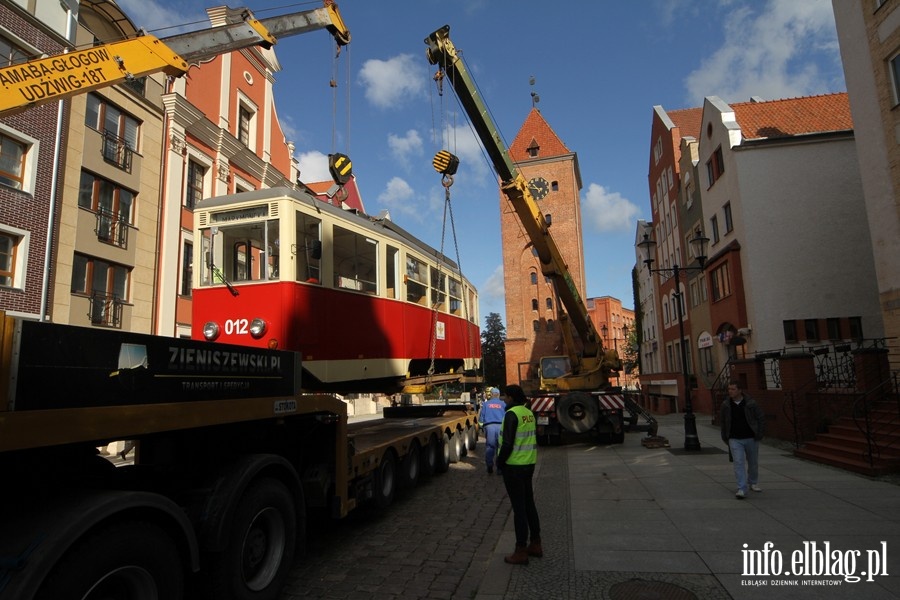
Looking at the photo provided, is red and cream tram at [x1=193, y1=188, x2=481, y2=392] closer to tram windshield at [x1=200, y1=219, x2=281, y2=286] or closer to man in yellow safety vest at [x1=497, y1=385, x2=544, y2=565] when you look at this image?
tram windshield at [x1=200, y1=219, x2=281, y2=286]

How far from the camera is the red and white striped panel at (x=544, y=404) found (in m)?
14.2

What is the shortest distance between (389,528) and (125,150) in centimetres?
1703

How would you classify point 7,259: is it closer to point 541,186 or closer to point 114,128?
point 114,128

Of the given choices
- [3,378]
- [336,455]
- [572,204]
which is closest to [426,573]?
[336,455]

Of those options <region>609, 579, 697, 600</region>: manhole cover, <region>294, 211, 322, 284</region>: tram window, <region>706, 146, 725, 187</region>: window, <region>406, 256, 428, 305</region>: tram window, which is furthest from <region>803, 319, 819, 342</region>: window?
<region>294, 211, 322, 284</region>: tram window

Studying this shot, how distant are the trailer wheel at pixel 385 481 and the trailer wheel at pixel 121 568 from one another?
3995 mm

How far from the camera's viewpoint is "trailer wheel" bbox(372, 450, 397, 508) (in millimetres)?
7277

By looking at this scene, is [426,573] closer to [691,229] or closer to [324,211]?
[324,211]

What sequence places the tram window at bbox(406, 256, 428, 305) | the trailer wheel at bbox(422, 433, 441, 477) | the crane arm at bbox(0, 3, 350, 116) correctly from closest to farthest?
1. the crane arm at bbox(0, 3, 350, 116)
2. the tram window at bbox(406, 256, 428, 305)
3. the trailer wheel at bbox(422, 433, 441, 477)

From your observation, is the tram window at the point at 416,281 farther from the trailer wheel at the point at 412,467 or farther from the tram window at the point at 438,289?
the trailer wheel at the point at 412,467

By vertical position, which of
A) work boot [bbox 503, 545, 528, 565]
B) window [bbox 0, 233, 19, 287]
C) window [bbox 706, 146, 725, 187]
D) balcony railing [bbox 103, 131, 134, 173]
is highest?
window [bbox 706, 146, 725, 187]

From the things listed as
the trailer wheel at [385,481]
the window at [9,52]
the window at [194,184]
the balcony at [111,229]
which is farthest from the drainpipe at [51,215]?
the trailer wheel at [385,481]

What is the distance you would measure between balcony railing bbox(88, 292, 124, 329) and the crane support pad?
15280 mm

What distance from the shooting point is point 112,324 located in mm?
17234
